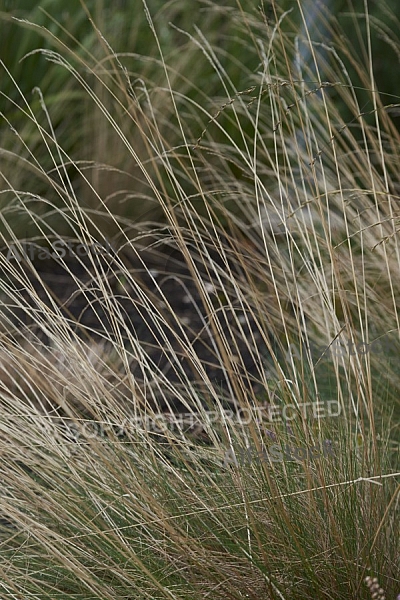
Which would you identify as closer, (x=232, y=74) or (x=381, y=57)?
(x=232, y=74)

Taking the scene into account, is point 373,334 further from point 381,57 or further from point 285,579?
point 381,57

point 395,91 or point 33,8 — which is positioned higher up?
point 33,8

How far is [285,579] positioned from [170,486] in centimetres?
28

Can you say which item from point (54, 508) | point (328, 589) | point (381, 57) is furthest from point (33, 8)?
point (328, 589)

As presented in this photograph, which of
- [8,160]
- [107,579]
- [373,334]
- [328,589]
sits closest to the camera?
[328,589]

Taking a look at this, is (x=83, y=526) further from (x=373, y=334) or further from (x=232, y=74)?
(x=232, y=74)

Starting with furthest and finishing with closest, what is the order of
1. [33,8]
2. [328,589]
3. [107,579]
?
[33,8] → [107,579] → [328,589]

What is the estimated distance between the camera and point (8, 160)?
13.8 ft

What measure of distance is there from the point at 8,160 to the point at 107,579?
9.23 ft

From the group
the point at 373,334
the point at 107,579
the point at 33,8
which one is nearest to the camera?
the point at 107,579

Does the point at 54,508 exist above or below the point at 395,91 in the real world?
above

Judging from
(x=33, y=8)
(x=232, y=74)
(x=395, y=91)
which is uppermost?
(x=33, y=8)

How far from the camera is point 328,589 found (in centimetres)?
161

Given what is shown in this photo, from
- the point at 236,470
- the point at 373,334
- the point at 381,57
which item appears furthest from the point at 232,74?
the point at 236,470
